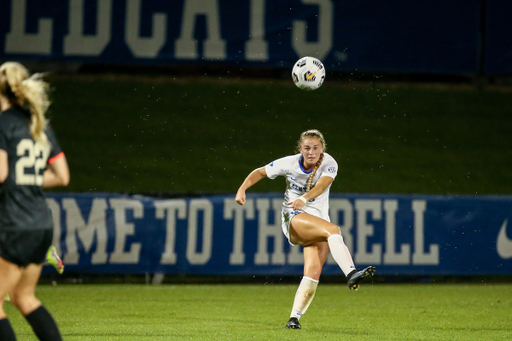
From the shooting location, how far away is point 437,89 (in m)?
22.9

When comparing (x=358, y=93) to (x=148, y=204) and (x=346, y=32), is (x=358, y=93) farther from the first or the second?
(x=148, y=204)

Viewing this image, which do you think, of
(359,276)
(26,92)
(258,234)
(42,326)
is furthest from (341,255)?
(258,234)

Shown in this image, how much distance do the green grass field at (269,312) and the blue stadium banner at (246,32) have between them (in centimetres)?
808

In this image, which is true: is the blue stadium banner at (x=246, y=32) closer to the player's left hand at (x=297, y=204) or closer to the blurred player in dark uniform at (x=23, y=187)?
the player's left hand at (x=297, y=204)

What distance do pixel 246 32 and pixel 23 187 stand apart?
1534cm

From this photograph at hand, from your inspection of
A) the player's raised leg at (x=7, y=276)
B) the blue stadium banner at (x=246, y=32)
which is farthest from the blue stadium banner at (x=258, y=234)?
the player's raised leg at (x=7, y=276)

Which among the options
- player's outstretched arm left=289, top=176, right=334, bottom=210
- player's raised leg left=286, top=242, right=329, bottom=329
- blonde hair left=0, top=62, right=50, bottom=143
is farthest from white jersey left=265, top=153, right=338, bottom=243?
blonde hair left=0, top=62, right=50, bottom=143

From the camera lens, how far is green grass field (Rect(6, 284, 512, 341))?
23.8 ft

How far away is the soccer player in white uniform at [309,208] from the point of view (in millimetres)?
7371

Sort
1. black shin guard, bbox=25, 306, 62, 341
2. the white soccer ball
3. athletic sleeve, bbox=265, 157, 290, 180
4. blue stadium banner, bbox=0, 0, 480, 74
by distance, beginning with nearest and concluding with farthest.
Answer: black shin guard, bbox=25, 306, 62, 341, athletic sleeve, bbox=265, 157, 290, 180, the white soccer ball, blue stadium banner, bbox=0, 0, 480, 74

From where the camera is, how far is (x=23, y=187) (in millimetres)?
4312

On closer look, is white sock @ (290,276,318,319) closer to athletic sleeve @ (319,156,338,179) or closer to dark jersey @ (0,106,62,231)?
athletic sleeve @ (319,156,338,179)

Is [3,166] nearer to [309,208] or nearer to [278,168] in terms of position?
[278,168]

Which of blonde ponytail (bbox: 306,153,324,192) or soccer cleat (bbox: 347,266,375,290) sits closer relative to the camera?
soccer cleat (bbox: 347,266,375,290)
